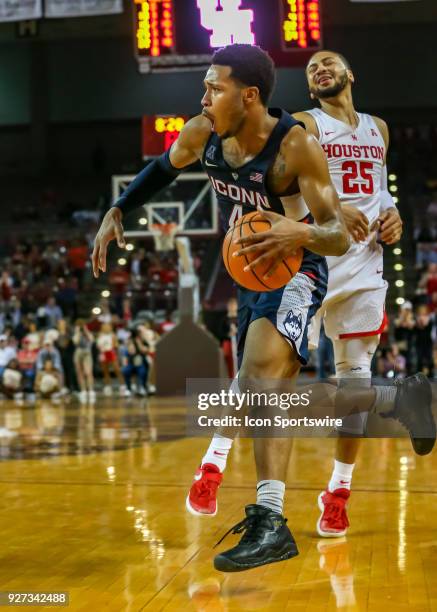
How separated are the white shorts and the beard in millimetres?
734

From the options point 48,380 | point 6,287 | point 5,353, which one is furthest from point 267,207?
point 6,287

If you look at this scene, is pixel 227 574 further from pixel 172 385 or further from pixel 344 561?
pixel 172 385

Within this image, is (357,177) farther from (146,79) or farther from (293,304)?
(146,79)

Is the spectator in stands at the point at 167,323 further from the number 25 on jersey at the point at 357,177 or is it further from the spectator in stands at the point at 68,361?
the number 25 on jersey at the point at 357,177

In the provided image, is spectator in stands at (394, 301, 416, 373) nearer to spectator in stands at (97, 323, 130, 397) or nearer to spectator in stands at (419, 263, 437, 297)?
spectator in stands at (419, 263, 437, 297)

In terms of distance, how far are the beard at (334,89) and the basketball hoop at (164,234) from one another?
433 inches

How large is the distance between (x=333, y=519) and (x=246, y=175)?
157 cm

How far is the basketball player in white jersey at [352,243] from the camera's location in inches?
167

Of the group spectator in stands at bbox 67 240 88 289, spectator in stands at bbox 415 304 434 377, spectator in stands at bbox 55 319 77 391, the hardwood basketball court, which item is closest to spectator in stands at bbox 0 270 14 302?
spectator in stands at bbox 67 240 88 289

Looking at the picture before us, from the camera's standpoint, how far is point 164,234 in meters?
15.3

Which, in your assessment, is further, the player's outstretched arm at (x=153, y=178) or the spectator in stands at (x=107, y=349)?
the spectator in stands at (x=107, y=349)

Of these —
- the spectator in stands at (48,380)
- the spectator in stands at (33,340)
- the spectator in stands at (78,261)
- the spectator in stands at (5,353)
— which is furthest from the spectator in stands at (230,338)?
the spectator in stands at (78,261)

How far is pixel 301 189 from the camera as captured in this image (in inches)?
128

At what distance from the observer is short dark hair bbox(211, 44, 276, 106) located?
130 inches
